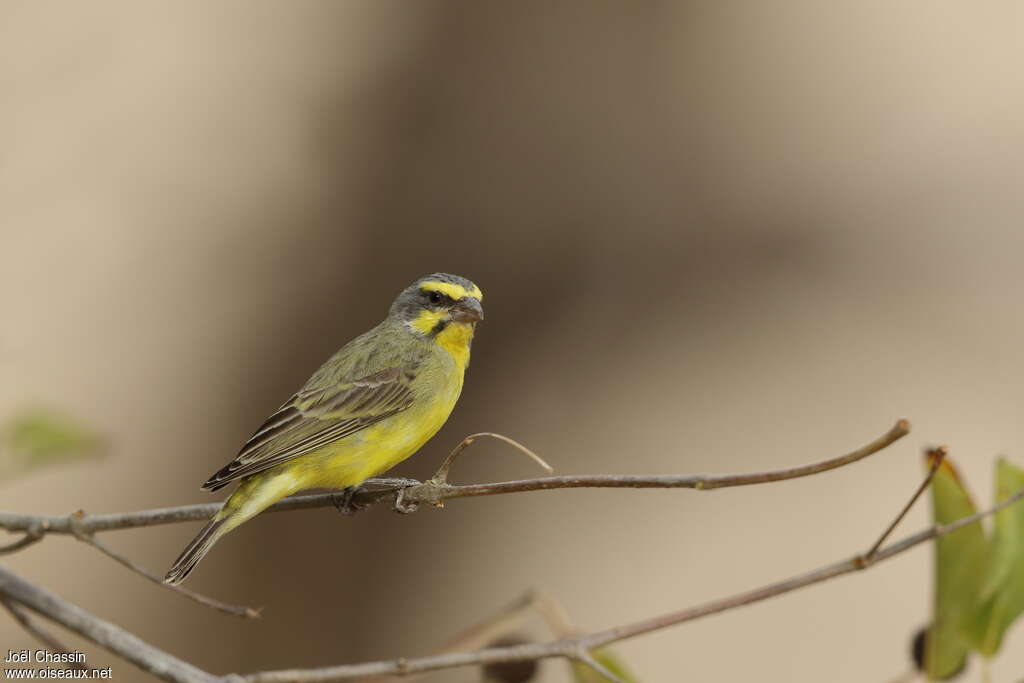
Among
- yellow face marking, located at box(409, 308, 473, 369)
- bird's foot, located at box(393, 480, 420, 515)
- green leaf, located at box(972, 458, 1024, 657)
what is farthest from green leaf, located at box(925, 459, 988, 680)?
yellow face marking, located at box(409, 308, 473, 369)

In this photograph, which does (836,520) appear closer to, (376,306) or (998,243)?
(998,243)

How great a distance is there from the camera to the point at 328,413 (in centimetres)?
308

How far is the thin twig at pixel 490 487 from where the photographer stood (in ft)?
4.30

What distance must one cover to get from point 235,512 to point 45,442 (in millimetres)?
757

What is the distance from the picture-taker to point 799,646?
266 inches

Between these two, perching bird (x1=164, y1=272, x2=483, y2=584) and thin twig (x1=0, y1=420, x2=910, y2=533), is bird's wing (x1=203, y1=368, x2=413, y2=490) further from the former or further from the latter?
thin twig (x1=0, y1=420, x2=910, y2=533)

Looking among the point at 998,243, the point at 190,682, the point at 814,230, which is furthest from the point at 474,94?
the point at 190,682

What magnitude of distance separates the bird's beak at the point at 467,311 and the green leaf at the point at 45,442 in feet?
3.38

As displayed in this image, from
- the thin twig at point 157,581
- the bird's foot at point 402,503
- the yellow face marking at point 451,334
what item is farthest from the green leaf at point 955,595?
the yellow face marking at point 451,334

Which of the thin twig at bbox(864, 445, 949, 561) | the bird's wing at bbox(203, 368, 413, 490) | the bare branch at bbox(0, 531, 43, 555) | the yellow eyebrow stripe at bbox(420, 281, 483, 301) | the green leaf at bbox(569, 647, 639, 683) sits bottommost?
the green leaf at bbox(569, 647, 639, 683)

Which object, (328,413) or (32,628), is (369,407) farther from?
(32,628)

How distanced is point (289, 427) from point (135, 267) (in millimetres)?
2811

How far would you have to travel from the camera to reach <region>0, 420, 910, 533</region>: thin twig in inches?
51.6

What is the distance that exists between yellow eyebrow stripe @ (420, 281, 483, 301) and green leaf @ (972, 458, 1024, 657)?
145 cm
